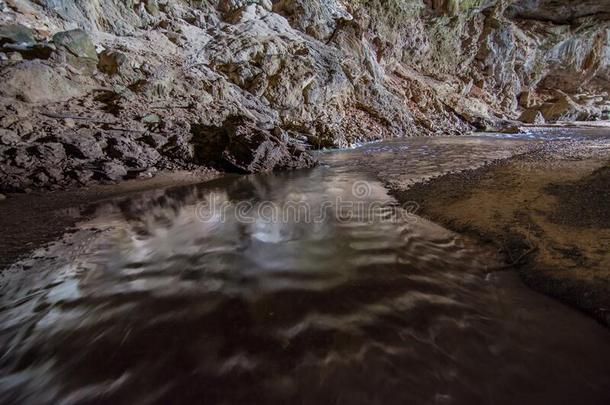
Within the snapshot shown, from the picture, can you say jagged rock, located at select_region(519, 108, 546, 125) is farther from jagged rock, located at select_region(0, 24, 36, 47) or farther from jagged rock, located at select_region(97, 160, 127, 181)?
jagged rock, located at select_region(0, 24, 36, 47)

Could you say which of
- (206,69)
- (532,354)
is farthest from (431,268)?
(206,69)

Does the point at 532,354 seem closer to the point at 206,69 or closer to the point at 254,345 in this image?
the point at 254,345

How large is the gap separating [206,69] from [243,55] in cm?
242

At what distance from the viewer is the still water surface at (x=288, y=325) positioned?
1.51 metres

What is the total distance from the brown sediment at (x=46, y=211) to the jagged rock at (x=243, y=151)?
1510mm

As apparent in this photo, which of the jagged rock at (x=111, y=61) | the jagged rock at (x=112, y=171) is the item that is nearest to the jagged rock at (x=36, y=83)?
the jagged rock at (x=111, y=61)

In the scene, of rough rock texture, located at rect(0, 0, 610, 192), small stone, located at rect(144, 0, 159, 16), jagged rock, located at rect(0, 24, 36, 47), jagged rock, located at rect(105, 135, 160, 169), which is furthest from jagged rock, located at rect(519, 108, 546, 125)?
jagged rock, located at rect(0, 24, 36, 47)

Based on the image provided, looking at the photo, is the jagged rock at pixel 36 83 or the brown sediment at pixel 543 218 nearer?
the brown sediment at pixel 543 218

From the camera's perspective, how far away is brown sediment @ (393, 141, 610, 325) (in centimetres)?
225

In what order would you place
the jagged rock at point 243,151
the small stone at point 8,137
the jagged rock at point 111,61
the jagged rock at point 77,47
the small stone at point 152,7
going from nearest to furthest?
the small stone at point 8,137, the jagged rock at point 243,151, the jagged rock at point 77,47, the jagged rock at point 111,61, the small stone at point 152,7

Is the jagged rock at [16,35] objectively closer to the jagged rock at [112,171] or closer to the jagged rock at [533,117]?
the jagged rock at [112,171]

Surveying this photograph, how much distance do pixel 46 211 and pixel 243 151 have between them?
193 inches

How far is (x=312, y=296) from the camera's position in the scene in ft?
7.47

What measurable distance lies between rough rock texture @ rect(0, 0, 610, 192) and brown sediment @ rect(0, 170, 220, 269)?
2.00 ft
